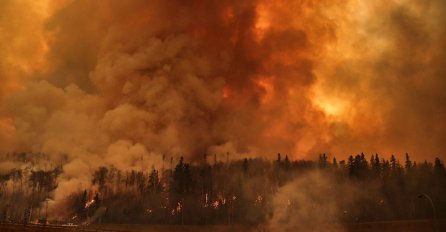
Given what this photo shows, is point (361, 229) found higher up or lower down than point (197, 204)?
lower down

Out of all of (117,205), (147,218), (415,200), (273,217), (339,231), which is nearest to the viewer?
(339,231)

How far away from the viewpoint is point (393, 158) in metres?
167

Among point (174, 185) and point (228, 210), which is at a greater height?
point (174, 185)

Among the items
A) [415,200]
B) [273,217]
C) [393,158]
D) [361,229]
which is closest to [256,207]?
[273,217]

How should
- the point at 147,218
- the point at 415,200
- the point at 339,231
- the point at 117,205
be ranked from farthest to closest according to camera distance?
the point at 117,205, the point at 147,218, the point at 415,200, the point at 339,231

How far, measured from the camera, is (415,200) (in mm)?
137250

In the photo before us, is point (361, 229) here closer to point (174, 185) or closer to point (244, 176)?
point (244, 176)

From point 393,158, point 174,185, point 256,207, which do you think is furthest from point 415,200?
point 174,185

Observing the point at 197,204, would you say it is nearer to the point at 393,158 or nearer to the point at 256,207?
the point at 256,207

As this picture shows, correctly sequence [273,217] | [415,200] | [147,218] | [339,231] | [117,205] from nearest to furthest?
1. [339,231]
2. [273,217]
3. [415,200]
4. [147,218]
5. [117,205]

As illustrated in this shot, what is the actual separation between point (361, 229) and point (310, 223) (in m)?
16.4

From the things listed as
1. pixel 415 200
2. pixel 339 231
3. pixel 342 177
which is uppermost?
pixel 342 177

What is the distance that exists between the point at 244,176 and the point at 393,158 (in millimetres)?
63160

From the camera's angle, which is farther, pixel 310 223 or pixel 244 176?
pixel 244 176
